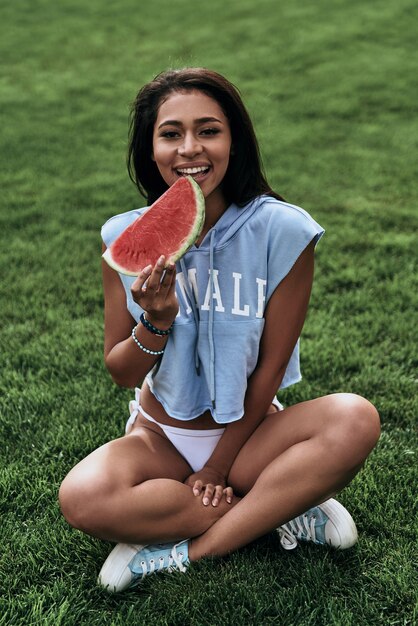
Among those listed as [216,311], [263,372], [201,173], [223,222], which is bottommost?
[263,372]

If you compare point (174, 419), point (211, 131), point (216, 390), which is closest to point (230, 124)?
point (211, 131)

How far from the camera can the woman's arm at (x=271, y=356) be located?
9.11 feet

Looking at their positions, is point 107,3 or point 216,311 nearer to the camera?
point 216,311

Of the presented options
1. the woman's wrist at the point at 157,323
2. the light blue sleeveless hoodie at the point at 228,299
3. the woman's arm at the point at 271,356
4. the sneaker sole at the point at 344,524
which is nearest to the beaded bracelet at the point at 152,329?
the woman's wrist at the point at 157,323

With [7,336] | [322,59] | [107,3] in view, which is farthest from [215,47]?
[7,336]

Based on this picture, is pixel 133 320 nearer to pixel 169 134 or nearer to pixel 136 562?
pixel 169 134

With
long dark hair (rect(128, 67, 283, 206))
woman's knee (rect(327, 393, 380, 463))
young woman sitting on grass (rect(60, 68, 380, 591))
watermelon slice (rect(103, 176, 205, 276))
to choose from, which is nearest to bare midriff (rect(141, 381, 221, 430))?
young woman sitting on grass (rect(60, 68, 380, 591))

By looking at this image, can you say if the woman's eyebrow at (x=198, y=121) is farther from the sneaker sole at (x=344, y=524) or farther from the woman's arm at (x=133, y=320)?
the sneaker sole at (x=344, y=524)

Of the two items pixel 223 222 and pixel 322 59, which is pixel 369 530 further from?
pixel 322 59

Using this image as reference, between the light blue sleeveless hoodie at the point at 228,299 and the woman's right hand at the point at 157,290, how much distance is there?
28 cm

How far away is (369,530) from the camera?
2.85 meters

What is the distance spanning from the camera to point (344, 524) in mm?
2701

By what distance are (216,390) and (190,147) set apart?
34.8 inches

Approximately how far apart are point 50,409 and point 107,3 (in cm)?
1173
